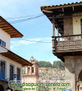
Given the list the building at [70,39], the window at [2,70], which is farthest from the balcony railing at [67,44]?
the window at [2,70]

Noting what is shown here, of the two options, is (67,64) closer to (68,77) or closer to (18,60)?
(68,77)

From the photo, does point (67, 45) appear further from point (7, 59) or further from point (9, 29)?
point (9, 29)

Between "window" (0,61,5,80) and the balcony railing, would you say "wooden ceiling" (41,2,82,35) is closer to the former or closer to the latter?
the balcony railing

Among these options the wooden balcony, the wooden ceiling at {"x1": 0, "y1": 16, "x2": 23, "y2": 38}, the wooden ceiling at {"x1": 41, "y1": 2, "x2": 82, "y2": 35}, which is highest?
the wooden ceiling at {"x1": 0, "y1": 16, "x2": 23, "y2": 38}

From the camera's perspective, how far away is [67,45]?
1778 centimetres

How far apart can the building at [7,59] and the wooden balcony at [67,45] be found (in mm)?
5202

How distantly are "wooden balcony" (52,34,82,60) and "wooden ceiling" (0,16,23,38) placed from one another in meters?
7.29

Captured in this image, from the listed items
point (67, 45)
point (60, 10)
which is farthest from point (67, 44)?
point (60, 10)

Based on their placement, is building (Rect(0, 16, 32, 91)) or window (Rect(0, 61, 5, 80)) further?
building (Rect(0, 16, 32, 91))

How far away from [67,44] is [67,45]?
75 mm

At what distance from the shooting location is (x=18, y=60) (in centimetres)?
2670

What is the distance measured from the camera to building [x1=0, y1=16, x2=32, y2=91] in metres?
23.1

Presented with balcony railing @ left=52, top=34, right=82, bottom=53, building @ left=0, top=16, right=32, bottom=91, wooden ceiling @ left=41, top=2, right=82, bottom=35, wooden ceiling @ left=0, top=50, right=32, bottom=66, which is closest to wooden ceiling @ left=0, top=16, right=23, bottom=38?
building @ left=0, top=16, right=32, bottom=91

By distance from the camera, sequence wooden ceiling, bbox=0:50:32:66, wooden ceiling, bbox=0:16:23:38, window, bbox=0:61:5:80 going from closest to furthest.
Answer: window, bbox=0:61:5:80 → wooden ceiling, bbox=0:50:32:66 → wooden ceiling, bbox=0:16:23:38
